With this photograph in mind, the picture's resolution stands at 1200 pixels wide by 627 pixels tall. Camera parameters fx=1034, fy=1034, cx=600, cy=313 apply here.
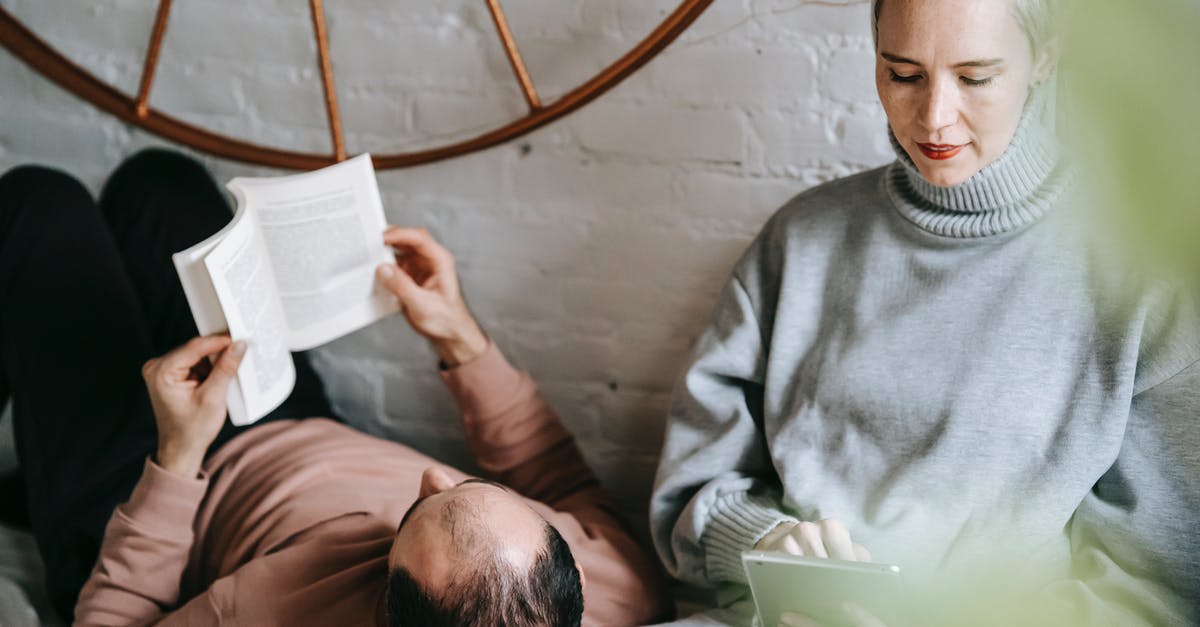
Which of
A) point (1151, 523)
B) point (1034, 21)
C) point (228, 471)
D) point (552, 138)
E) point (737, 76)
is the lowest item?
point (228, 471)

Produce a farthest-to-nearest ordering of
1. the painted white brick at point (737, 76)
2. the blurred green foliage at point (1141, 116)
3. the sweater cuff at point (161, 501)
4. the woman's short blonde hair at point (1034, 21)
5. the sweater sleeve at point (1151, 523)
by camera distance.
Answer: the painted white brick at point (737, 76) → the sweater cuff at point (161, 501) → the sweater sleeve at point (1151, 523) → the woman's short blonde hair at point (1034, 21) → the blurred green foliage at point (1141, 116)

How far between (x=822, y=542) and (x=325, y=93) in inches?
32.7

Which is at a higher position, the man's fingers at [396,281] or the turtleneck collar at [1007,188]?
the turtleneck collar at [1007,188]

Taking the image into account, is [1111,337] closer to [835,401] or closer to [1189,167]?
[835,401]

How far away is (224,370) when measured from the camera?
1054 mm

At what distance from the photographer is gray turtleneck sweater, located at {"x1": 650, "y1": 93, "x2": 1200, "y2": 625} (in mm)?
891

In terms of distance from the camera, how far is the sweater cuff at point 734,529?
1018 millimetres

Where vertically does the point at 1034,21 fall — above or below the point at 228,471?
→ above

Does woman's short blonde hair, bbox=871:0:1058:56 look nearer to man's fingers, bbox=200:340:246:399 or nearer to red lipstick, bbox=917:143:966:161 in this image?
red lipstick, bbox=917:143:966:161

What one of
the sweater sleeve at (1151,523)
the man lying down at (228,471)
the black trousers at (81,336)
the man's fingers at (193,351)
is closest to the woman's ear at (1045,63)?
the sweater sleeve at (1151,523)

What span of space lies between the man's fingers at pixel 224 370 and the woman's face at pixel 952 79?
669 millimetres

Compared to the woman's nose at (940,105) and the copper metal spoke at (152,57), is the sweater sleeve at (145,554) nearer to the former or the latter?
the copper metal spoke at (152,57)

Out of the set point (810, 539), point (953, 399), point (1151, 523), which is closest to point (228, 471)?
point (810, 539)

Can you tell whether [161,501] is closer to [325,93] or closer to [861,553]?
[325,93]
